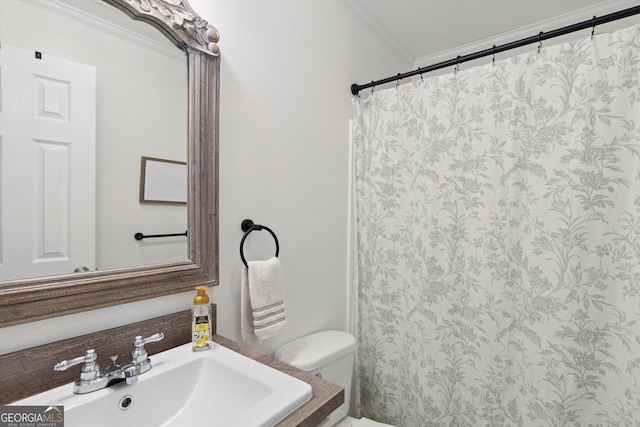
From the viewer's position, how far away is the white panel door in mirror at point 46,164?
0.75 metres

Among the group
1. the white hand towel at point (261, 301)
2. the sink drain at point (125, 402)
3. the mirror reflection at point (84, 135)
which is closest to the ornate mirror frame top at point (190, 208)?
the mirror reflection at point (84, 135)

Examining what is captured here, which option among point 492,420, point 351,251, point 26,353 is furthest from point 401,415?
point 26,353

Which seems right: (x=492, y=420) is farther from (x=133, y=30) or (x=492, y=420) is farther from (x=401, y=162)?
(x=133, y=30)

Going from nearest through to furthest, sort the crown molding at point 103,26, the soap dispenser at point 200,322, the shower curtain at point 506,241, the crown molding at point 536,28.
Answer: the crown molding at point 103,26
the soap dispenser at point 200,322
the shower curtain at point 506,241
the crown molding at point 536,28

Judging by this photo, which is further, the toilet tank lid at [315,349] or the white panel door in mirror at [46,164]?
the toilet tank lid at [315,349]

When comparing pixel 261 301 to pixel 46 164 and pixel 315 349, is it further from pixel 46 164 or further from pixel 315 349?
pixel 46 164

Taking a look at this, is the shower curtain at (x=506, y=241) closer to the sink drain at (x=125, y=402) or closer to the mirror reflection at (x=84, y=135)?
the mirror reflection at (x=84, y=135)

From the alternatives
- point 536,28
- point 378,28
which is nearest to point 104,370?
point 378,28

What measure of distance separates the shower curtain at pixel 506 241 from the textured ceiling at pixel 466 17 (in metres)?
0.53

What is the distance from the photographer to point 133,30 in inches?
37.3

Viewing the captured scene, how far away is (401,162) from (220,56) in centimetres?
96

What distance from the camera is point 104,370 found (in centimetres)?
82

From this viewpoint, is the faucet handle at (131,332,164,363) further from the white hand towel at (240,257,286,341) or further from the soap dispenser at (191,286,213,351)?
the white hand towel at (240,257,286,341)
